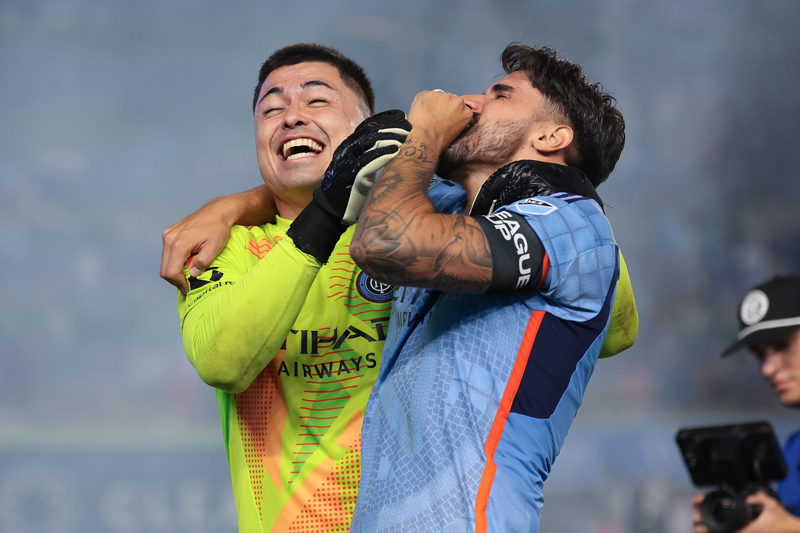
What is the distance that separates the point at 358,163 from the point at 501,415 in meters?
0.55

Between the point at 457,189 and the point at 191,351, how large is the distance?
0.74m

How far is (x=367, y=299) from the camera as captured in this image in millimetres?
1885

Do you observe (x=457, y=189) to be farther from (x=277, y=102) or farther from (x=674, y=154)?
(x=674, y=154)

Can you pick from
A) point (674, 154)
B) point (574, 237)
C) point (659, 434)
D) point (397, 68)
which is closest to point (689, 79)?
point (674, 154)

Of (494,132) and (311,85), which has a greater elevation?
(311,85)

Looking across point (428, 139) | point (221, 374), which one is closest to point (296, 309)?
point (221, 374)

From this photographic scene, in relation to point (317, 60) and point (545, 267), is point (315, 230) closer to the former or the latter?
point (545, 267)

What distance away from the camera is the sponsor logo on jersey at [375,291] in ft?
6.14

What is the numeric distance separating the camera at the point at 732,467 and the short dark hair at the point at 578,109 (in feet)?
2.37

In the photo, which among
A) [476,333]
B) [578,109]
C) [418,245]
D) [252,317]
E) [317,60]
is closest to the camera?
[418,245]

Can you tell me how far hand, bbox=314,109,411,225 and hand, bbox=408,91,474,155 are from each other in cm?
5

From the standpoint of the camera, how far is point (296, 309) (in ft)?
5.06

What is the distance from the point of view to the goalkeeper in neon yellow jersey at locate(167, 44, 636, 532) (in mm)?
1501

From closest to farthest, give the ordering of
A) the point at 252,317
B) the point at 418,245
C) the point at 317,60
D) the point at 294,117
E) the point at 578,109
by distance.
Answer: the point at 418,245, the point at 252,317, the point at 578,109, the point at 294,117, the point at 317,60
